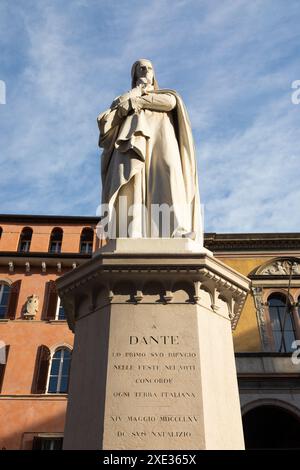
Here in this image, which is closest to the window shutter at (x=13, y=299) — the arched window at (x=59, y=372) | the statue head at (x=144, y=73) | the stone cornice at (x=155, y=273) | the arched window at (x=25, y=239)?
the arched window at (x=25, y=239)

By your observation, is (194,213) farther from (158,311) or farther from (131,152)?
(158,311)

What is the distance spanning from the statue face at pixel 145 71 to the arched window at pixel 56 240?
22193 millimetres

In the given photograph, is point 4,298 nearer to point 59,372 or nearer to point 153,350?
point 59,372

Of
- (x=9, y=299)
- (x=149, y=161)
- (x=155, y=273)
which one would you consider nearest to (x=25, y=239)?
(x=9, y=299)

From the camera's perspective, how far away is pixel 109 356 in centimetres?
429

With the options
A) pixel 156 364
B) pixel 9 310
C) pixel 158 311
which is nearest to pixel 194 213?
pixel 158 311

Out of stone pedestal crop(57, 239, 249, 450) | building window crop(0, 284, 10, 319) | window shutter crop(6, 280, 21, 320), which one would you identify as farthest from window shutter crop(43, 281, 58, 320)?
stone pedestal crop(57, 239, 249, 450)

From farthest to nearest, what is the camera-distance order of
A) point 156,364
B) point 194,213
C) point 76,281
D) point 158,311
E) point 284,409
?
point 284,409 → point 194,213 → point 76,281 → point 158,311 → point 156,364

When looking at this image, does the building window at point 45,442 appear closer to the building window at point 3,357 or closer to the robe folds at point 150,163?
the building window at point 3,357

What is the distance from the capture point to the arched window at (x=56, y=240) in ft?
95.3

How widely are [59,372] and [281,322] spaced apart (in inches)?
439

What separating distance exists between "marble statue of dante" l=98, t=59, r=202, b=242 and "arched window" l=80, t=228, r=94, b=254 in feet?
73.6

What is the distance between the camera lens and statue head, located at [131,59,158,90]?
748 cm
